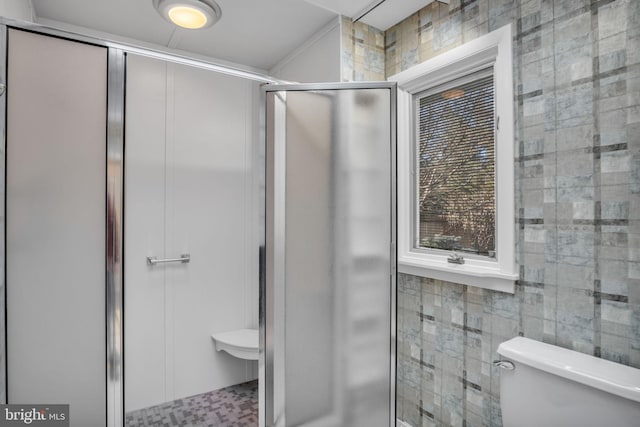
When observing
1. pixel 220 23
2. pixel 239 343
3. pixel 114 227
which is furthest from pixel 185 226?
pixel 220 23

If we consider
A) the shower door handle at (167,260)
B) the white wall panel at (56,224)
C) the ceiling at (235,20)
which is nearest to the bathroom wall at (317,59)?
the ceiling at (235,20)

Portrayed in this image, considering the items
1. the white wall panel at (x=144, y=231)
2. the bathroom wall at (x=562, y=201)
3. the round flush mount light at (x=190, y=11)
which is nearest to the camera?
the bathroom wall at (x=562, y=201)

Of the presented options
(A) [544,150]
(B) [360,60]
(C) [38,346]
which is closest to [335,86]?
(B) [360,60]

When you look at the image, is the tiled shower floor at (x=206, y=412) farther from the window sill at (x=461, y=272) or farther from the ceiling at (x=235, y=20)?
the ceiling at (x=235, y=20)

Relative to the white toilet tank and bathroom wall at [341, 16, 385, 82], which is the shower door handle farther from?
the white toilet tank

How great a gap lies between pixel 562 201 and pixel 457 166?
0.53 meters

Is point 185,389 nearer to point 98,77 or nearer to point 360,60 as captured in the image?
point 98,77

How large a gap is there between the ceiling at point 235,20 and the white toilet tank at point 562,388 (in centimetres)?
168

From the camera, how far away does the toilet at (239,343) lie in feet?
7.53

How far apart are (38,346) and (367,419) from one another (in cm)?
129

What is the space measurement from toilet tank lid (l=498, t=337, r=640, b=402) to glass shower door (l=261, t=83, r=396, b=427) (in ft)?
1.63

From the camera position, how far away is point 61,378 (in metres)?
1.19

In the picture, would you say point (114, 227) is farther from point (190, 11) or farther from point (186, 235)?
point (186, 235)

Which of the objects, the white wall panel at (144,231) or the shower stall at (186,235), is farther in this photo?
the white wall panel at (144,231)
